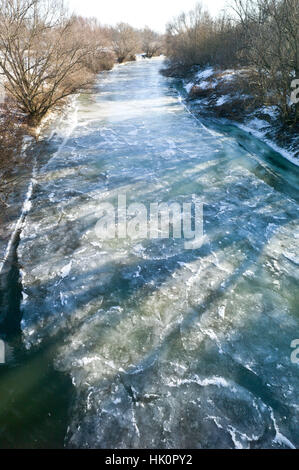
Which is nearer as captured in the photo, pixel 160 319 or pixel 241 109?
pixel 160 319

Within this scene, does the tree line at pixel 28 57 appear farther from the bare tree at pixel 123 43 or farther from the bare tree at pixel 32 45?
the bare tree at pixel 123 43

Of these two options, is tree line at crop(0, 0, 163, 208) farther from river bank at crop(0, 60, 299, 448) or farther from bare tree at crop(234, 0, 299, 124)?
bare tree at crop(234, 0, 299, 124)

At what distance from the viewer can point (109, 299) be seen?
4414mm

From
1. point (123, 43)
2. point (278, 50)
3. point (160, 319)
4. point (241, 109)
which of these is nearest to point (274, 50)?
point (278, 50)

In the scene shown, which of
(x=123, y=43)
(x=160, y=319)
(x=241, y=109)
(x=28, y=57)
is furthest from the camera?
(x=123, y=43)

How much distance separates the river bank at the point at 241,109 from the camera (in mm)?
10617

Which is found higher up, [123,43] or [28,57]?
[123,43]

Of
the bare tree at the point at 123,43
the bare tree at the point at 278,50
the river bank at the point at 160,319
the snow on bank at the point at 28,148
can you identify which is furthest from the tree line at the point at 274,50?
Result: the bare tree at the point at 123,43

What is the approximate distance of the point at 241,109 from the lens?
580 inches

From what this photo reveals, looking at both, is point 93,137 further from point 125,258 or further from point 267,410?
point 267,410

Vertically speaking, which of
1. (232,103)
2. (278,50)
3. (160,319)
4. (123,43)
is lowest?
(160,319)

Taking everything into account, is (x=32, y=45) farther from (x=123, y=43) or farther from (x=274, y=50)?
(x=123, y=43)

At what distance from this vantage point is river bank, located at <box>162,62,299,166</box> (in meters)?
10.6

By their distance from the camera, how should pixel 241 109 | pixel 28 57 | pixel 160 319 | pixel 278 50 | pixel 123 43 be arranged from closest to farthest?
pixel 160 319
pixel 278 50
pixel 28 57
pixel 241 109
pixel 123 43
